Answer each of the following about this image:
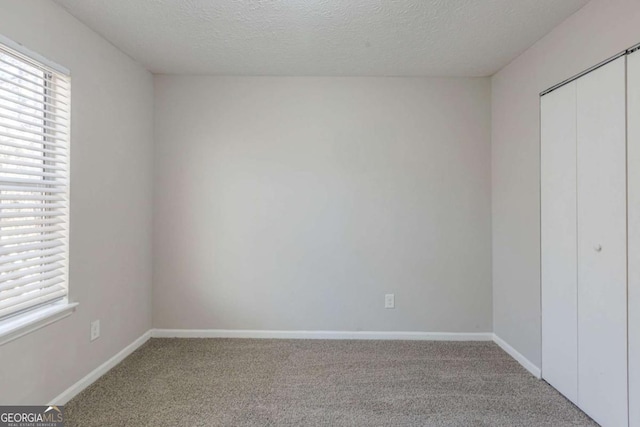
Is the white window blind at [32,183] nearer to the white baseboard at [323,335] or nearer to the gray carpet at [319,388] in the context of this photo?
the gray carpet at [319,388]

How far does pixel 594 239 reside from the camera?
197 centimetres

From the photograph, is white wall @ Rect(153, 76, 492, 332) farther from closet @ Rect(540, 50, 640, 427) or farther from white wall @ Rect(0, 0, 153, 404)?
closet @ Rect(540, 50, 640, 427)

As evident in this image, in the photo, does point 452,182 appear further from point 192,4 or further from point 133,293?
point 133,293

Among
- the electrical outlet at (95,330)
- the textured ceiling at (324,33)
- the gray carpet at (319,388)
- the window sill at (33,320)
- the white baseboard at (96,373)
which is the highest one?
the textured ceiling at (324,33)

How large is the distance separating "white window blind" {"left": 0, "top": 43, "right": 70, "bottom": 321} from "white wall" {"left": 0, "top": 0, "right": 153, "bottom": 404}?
0.07 metres

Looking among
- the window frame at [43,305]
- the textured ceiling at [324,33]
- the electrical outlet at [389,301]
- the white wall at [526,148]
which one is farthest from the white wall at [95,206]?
the white wall at [526,148]

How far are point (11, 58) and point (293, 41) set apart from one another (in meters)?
1.65

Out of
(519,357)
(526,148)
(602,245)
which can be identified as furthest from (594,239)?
(519,357)

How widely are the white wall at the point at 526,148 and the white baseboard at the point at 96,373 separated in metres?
3.18

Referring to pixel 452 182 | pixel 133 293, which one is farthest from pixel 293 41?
pixel 133 293

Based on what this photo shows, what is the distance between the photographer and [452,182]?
315cm

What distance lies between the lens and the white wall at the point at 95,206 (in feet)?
6.14

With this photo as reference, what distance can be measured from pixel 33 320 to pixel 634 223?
10.5ft

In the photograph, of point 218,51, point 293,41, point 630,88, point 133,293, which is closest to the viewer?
point 630,88
